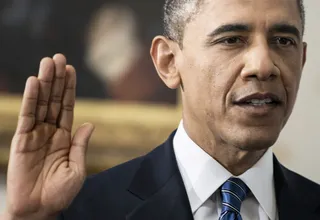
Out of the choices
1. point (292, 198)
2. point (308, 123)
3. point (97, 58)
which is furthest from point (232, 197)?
point (97, 58)

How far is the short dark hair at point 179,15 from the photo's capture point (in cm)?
133

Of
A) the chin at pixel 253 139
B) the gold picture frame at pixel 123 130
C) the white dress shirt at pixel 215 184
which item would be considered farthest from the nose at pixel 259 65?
the gold picture frame at pixel 123 130

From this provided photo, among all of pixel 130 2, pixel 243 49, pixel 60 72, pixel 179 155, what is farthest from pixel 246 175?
pixel 130 2

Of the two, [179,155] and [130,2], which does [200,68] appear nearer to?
[179,155]

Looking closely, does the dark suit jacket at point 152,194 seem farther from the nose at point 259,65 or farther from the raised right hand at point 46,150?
the nose at point 259,65

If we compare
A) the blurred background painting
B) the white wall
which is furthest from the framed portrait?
the white wall

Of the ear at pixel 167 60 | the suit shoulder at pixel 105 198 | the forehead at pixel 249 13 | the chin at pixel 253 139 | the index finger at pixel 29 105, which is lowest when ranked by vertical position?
the suit shoulder at pixel 105 198

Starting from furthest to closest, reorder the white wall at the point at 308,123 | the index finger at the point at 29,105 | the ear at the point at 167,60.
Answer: the white wall at the point at 308,123 → the ear at the point at 167,60 → the index finger at the point at 29,105

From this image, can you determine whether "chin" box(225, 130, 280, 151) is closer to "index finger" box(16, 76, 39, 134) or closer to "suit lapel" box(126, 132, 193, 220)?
"suit lapel" box(126, 132, 193, 220)

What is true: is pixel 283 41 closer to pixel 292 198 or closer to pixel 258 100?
pixel 258 100

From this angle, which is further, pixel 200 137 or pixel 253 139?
pixel 200 137

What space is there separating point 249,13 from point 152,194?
429 mm

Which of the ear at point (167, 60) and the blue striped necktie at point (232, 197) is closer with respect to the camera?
the blue striped necktie at point (232, 197)

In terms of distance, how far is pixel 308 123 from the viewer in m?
1.87
